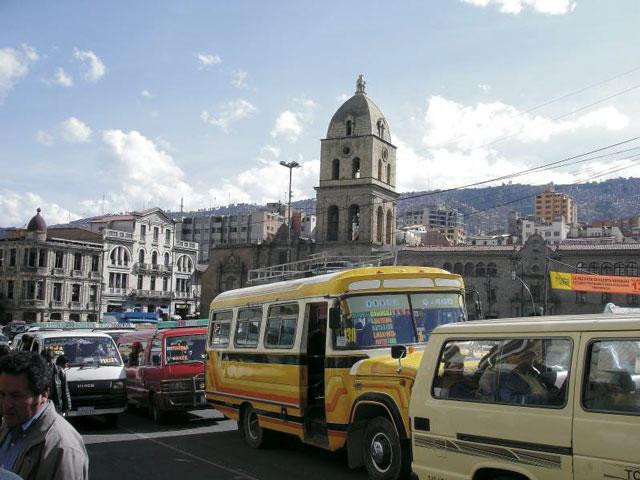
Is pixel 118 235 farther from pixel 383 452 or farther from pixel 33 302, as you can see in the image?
pixel 383 452

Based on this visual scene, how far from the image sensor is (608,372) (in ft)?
17.6

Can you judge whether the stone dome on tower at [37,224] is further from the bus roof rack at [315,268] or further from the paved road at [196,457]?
the paved road at [196,457]

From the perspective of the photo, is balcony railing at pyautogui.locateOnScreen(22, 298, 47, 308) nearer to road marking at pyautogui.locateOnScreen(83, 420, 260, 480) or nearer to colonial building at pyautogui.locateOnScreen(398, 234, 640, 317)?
colonial building at pyautogui.locateOnScreen(398, 234, 640, 317)

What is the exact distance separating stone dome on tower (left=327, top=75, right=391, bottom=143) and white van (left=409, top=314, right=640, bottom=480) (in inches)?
2118

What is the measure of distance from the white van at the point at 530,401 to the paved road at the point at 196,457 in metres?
3.34

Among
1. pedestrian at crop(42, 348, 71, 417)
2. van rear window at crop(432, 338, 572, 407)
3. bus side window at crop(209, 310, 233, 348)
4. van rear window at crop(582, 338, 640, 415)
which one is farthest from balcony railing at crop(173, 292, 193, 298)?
van rear window at crop(582, 338, 640, 415)

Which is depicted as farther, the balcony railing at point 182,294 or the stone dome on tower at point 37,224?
the balcony railing at point 182,294

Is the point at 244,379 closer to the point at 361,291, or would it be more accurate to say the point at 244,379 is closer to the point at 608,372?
the point at 361,291

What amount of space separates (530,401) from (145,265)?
7316 cm

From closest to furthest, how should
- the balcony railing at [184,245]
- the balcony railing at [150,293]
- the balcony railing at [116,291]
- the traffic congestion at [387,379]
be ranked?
the traffic congestion at [387,379] < the balcony railing at [116,291] < the balcony railing at [150,293] < the balcony railing at [184,245]

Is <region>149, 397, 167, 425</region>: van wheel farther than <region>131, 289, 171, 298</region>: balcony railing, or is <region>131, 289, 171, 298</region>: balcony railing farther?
<region>131, 289, 171, 298</region>: balcony railing

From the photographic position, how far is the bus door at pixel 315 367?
1048cm

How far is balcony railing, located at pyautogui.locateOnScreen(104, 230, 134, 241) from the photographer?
7181 centimetres

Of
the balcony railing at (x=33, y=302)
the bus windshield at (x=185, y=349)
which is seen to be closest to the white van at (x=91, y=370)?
the bus windshield at (x=185, y=349)
